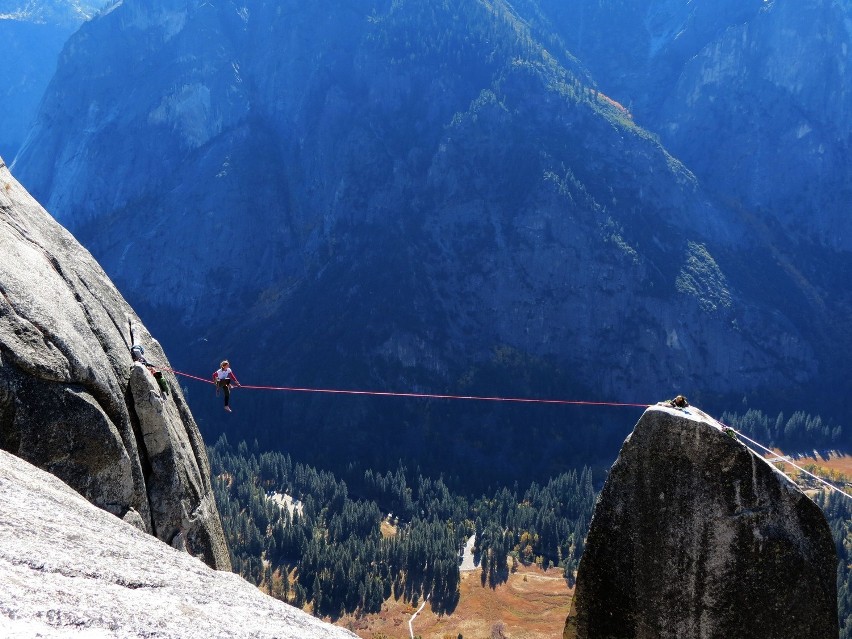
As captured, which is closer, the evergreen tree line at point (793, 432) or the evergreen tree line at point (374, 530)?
the evergreen tree line at point (374, 530)

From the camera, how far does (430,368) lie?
166 metres

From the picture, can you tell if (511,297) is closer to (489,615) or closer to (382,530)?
(382,530)

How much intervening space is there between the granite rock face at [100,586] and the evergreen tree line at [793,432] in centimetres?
14260

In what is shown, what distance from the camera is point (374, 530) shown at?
340 feet

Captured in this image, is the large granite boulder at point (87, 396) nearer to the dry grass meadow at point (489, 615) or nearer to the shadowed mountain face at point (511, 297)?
the dry grass meadow at point (489, 615)

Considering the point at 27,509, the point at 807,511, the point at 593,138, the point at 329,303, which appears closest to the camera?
the point at 27,509

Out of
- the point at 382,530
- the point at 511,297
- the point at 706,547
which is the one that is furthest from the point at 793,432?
the point at 706,547

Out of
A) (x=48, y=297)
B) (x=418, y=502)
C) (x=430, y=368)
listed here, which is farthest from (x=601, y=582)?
(x=430, y=368)

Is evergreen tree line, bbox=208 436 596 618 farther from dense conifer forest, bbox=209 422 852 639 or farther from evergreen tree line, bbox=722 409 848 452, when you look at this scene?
evergreen tree line, bbox=722 409 848 452

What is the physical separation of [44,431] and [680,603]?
13.9 metres

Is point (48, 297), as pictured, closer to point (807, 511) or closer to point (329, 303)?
point (807, 511)

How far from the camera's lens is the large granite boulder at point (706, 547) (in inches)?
550

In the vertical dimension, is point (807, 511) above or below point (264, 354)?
below

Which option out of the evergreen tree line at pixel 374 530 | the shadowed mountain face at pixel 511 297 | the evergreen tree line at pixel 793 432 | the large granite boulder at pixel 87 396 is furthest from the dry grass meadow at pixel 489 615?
the evergreen tree line at pixel 793 432
